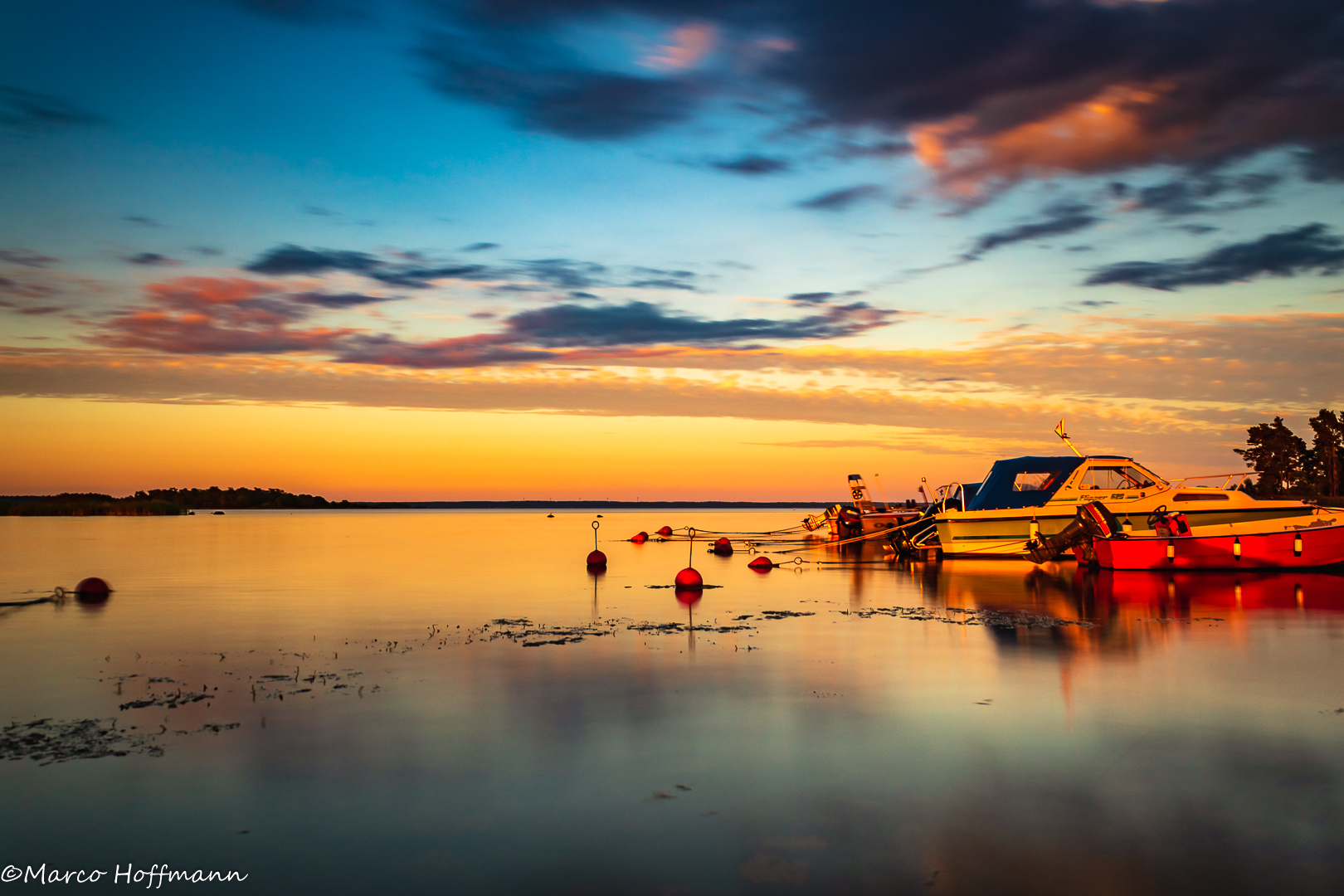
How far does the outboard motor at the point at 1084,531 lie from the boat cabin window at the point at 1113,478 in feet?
3.97

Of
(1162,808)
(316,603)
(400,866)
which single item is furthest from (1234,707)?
(316,603)

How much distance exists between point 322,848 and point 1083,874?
5.84 m

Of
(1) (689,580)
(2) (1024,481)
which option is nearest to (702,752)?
(1) (689,580)

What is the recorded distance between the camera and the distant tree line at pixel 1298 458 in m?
77.1

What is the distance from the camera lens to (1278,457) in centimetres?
8225

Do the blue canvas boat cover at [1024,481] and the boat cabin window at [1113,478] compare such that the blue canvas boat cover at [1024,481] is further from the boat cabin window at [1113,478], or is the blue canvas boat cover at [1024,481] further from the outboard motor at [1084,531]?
the outboard motor at [1084,531]

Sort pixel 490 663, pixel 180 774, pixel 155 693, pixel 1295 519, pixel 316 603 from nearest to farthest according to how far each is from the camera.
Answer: pixel 180 774
pixel 155 693
pixel 490 663
pixel 316 603
pixel 1295 519

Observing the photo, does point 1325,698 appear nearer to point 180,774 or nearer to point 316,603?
point 180,774

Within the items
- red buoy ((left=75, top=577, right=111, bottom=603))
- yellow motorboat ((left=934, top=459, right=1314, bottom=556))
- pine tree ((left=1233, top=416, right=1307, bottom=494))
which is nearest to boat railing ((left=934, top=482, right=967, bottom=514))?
yellow motorboat ((left=934, top=459, right=1314, bottom=556))

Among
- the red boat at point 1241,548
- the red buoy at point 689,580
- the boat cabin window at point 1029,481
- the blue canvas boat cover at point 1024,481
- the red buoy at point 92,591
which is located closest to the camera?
the red buoy at point 92,591

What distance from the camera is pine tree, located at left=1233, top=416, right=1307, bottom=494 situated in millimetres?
81438

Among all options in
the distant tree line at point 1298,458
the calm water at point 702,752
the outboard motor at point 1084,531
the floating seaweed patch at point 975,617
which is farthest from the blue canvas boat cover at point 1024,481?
the distant tree line at point 1298,458

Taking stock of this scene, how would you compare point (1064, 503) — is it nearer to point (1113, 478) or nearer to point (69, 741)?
point (1113, 478)

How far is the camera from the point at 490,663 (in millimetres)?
16250
